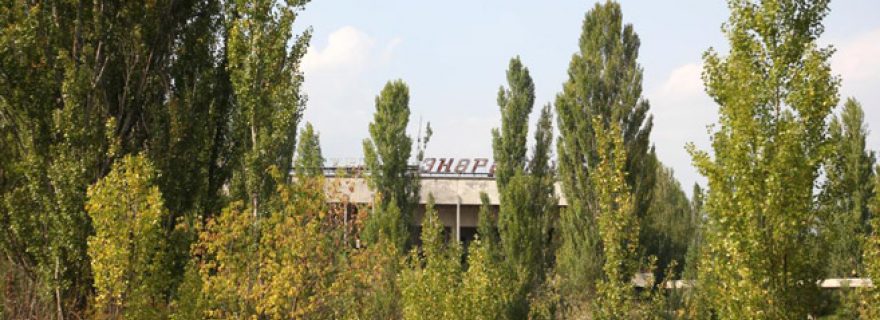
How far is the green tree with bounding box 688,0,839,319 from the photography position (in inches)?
562

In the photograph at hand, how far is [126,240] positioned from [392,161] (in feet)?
71.6

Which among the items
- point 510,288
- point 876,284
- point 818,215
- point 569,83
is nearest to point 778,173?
point 818,215

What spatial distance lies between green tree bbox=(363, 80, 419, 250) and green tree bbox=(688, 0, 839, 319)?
65.8 feet

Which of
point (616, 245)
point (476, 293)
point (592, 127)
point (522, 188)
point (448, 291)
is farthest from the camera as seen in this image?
point (522, 188)

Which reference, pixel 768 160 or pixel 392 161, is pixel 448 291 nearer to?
pixel 768 160

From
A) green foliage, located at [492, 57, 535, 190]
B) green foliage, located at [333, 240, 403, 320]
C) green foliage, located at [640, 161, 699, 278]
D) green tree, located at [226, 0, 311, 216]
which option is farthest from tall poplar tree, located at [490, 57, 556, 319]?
green tree, located at [226, 0, 311, 216]

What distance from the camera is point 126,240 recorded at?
14.3 m

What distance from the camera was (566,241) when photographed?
29.3 meters

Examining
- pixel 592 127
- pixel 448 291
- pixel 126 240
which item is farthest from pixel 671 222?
pixel 126 240

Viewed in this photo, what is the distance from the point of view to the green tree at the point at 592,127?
28.6 m

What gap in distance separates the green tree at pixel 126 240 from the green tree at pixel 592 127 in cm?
1587

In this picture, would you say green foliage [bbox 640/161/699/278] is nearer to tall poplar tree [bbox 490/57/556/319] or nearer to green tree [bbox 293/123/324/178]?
tall poplar tree [bbox 490/57/556/319]

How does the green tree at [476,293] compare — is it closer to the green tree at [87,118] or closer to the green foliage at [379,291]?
the green foliage at [379,291]

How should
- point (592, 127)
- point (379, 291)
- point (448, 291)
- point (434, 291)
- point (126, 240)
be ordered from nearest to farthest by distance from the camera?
point (126, 240) < point (434, 291) < point (448, 291) < point (379, 291) < point (592, 127)
